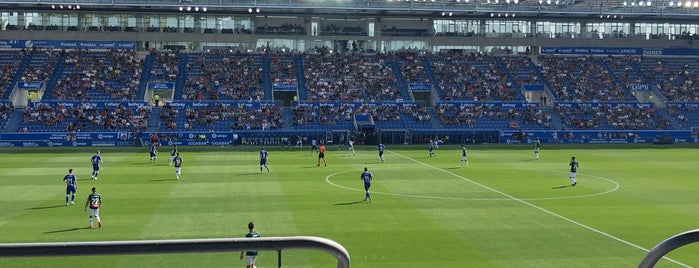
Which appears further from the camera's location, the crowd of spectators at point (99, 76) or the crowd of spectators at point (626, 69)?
the crowd of spectators at point (626, 69)

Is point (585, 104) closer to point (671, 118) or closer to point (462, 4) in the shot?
point (671, 118)

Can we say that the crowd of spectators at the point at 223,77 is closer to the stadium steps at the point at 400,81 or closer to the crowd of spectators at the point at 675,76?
the stadium steps at the point at 400,81

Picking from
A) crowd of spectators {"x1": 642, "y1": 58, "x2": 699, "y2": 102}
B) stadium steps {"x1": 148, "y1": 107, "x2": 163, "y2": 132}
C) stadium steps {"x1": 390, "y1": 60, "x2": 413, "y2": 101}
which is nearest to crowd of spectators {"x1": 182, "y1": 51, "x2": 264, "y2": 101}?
stadium steps {"x1": 148, "y1": 107, "x2": 163, "y2": 132}

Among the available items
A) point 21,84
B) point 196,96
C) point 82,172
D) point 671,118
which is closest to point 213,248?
point 82,172

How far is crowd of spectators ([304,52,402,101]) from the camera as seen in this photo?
79250 mm

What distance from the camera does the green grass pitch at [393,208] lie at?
19.5m

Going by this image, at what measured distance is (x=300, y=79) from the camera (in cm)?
8269

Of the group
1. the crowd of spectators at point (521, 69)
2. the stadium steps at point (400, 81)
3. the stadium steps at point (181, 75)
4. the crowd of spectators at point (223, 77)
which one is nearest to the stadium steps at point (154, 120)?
the crowd of spectators at point (223, 77)

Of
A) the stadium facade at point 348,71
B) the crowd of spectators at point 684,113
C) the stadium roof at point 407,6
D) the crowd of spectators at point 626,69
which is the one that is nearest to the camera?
A: the stadium facade at point 348,71

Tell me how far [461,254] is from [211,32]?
244 ft

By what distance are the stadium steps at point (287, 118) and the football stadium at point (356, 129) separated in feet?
1.50

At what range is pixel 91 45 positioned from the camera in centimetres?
8394

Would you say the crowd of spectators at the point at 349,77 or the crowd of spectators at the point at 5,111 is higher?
the crowd of spectators at the point at 349,77

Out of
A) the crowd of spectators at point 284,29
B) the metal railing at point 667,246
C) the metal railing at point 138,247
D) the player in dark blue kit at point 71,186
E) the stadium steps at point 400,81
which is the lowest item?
the player in dark blue kit at point 71,186
